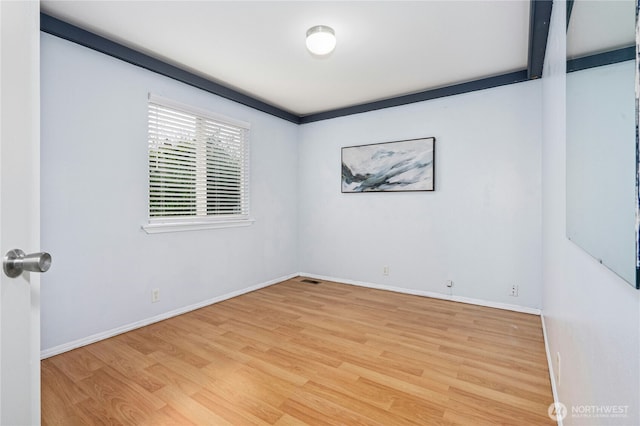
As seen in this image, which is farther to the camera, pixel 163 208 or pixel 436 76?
pixel 436 76

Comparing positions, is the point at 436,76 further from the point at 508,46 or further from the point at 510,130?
the point at 510,130

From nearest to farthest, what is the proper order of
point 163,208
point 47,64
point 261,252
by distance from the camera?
1. point 47,64
2. point 163,208
3. point 261,252

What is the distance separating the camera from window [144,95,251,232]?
293 centimetres

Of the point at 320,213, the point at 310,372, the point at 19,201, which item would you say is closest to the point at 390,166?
the point at 320,213

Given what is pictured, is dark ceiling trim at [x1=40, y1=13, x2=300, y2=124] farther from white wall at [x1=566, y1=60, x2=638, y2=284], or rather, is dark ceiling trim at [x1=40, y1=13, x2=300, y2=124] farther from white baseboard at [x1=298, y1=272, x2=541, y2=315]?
white wall at [x1=566, y1=60, x2=638, y2=284]

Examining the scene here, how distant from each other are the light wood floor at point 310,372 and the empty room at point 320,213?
0.06 feet

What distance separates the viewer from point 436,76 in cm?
330

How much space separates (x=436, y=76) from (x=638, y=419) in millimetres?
3430

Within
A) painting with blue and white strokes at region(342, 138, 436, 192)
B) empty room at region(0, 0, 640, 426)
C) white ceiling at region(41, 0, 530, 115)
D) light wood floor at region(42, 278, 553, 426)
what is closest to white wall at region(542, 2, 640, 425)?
empty room at region(0, 0, 640, 426)

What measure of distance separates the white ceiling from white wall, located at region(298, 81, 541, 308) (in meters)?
0.48

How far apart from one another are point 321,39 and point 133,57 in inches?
68.1

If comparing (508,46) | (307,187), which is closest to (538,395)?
(508,46)

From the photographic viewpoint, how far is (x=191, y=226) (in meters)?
3.23

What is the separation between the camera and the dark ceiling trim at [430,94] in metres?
3.19
